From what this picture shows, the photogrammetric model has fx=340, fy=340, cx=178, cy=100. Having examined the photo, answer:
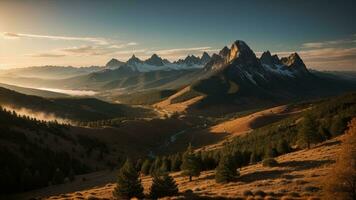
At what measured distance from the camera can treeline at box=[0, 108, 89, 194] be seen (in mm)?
90225

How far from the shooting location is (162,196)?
48.0 meters

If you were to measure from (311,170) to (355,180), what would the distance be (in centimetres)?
2010

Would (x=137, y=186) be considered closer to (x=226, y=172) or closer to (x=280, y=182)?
(x=226, y=172)

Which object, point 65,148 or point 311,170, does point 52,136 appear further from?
point 311,170

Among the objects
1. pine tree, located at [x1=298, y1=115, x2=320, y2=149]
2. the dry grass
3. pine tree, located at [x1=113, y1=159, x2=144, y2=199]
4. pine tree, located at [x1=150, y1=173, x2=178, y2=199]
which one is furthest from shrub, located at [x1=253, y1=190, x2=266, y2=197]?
pine tree, located at [x1=298, y1=115, x2=320, y2=149]

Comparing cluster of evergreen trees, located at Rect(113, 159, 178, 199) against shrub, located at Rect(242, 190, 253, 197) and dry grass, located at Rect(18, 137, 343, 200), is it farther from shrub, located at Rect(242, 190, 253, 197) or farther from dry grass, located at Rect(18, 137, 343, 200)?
shrub, located at Rect(242, 190, 253, 197)

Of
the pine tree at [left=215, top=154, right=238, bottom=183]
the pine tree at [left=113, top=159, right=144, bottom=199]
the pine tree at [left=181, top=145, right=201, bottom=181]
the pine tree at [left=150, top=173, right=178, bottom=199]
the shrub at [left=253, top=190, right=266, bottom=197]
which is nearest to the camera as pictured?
the shrub at [left=253, top=190, right=266, bottom=197]

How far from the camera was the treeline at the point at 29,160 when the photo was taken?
9022 cm

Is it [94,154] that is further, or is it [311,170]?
[94,154]

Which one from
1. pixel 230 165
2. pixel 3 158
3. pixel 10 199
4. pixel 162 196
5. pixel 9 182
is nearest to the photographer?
pixel 162 196

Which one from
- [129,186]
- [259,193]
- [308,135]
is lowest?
[129,186]

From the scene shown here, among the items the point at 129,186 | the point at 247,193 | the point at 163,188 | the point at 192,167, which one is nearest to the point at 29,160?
the point at 192,167

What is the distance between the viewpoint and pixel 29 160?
116m

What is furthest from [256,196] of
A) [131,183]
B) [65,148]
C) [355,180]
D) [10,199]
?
[65,148]
